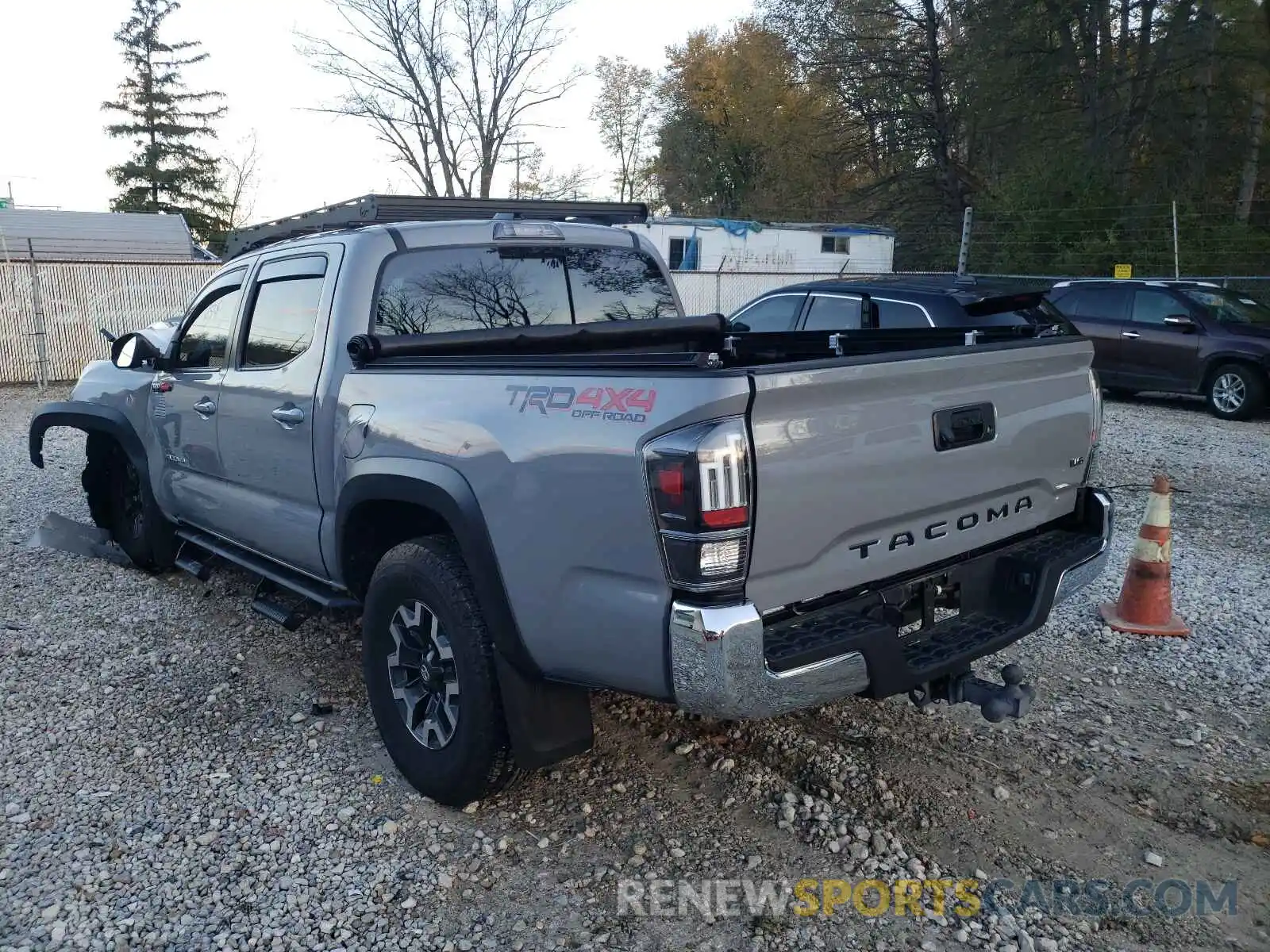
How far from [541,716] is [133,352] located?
12.7 ft

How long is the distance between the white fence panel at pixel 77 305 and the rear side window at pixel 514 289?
47.9ft

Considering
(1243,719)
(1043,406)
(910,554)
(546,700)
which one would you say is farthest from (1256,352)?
(546,700)

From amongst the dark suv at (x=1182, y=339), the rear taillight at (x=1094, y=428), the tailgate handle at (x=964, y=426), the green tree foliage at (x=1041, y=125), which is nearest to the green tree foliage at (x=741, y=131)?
the green tree foliage at (x=1041, y=125)

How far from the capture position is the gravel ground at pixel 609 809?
2.80 m

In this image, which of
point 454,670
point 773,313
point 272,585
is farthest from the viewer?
point 773,313

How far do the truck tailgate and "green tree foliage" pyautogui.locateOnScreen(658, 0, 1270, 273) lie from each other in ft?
44.2

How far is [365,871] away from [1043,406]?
8.89ft

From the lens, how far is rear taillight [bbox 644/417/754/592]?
7.98 ft

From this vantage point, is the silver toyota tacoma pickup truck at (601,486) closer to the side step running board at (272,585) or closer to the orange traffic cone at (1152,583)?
the side step running board at (272,585)

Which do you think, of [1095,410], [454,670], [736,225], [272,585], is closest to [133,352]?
[272,585]

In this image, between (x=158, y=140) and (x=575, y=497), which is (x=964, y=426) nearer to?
(x=575, y=497)

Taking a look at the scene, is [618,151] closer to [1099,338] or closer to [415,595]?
[1099,338]

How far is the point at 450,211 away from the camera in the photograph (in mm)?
4742

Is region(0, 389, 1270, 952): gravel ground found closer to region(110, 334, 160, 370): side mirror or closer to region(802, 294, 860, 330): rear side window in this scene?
region(110, 334, 160, 370): side mirror
